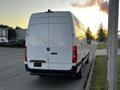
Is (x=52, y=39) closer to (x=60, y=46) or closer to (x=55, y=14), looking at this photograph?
(x=60, y=46)

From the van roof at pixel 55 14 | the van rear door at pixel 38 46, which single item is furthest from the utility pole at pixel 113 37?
the van rear door at pixel 38 46

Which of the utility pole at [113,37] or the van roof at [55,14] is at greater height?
the van roof at [55,14]

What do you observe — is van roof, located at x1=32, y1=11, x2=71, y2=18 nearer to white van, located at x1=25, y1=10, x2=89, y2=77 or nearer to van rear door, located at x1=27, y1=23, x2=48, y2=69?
white van, located at x1=25, y1=10, x2=89, y2=77

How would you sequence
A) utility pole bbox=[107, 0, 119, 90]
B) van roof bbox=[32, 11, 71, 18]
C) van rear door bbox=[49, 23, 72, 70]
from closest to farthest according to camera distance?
utility pole bbox=[107, 0, 119, 90] → van rear door bbox=[49, 23, 72, 70] → van roof bbox=[32, 11, 71, 18]

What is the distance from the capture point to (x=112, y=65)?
6.53 m

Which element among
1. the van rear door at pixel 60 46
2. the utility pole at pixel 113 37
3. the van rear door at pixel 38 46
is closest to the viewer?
the utility pole at pixel 113 37

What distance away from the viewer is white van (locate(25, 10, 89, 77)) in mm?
10188

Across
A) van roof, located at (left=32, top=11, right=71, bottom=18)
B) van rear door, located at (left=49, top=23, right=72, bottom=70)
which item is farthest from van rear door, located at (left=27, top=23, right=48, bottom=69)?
van roof, located at (left=32, top=11, right=71, bottom=18)

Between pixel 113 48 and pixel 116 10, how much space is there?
0.86 meters

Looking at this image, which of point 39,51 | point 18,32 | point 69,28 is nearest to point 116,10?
point 69,28

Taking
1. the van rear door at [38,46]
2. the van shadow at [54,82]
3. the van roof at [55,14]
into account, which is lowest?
the van shadow at [54,82]

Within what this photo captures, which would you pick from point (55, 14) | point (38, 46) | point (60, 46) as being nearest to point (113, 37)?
point (60, 46)

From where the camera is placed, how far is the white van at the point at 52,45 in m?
10.2

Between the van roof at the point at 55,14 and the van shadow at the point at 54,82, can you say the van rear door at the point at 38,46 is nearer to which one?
the van roof at the point at 55,14
